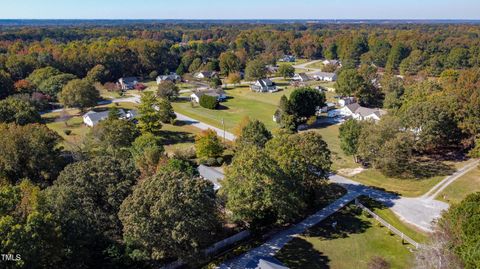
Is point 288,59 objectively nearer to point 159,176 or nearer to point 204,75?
point 204,75

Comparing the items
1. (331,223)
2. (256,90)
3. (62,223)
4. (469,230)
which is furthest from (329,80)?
(62,223)

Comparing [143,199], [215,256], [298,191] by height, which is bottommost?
[215,256]

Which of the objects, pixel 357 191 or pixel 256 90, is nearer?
pixel 357 191

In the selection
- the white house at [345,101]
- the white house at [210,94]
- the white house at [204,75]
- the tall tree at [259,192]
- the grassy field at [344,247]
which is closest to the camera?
the grassy field at [344,247]

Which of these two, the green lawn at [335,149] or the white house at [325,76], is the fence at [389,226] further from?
the white house at [325,76]

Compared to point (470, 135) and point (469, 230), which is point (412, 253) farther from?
point (470, 135)

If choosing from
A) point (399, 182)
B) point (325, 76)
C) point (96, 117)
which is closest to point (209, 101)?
point (96, 117)

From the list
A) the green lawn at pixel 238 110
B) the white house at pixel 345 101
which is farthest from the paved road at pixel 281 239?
the white house at pixel 345 101
